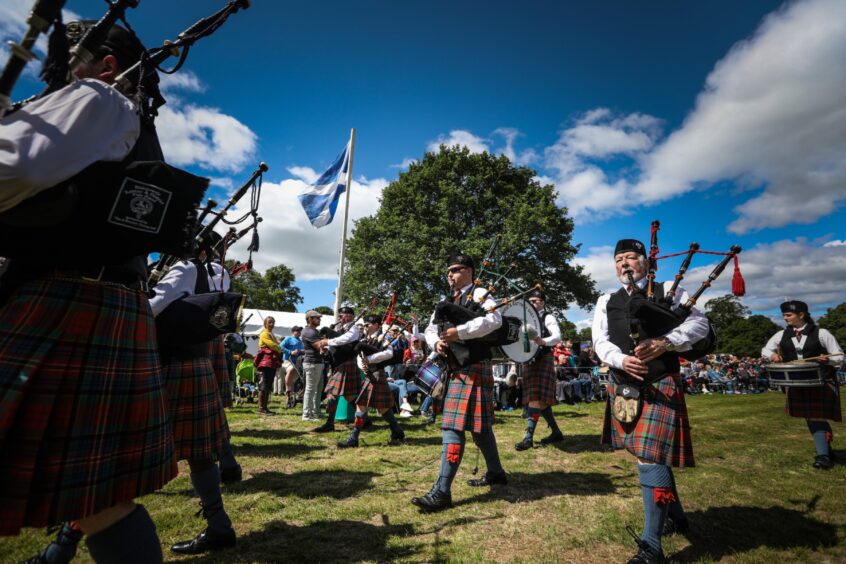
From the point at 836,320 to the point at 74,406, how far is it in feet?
241

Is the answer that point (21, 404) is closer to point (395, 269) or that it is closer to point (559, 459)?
point (559, 459)

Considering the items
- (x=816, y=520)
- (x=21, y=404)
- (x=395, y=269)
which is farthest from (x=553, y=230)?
(x=21, y=404)

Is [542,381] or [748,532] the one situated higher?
[542,381]

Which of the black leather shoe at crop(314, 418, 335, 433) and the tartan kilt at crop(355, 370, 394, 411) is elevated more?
the tartan kilt at crop(355, 370, 394, 411)

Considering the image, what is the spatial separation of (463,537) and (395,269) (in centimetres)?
1642

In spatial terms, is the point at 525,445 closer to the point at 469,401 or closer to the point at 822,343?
the point at 469,401

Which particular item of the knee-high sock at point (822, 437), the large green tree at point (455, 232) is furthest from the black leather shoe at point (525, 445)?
the large green tree at point (455, 232)

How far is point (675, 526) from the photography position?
2637 mm

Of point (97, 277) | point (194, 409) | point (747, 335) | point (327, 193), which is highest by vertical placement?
point (327, 193)

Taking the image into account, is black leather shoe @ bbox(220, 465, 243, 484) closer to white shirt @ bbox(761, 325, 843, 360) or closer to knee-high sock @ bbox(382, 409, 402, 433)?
knee-high sock @ bbox(382, 409, 402, 433)

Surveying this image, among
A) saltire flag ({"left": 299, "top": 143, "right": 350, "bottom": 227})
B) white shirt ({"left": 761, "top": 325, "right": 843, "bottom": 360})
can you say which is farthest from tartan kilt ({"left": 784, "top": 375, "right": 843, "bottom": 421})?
saltire flag ({"left": 299, "top": 143, "right": 350, "bottom": 227})

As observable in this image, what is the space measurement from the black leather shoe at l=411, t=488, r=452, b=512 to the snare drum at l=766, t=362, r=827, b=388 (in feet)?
14.1

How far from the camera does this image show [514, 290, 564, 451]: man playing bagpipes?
5.48m

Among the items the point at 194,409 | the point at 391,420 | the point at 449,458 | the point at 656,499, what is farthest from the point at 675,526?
the point at 391,420
